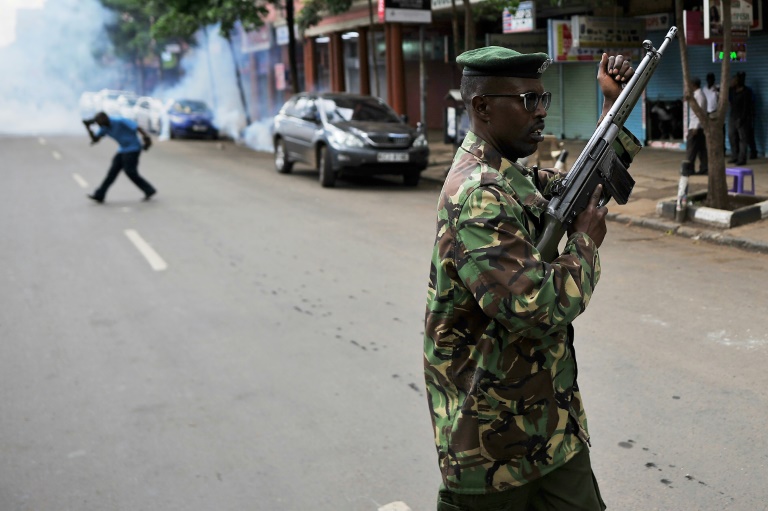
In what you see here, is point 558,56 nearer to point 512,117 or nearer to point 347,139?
point 347,139

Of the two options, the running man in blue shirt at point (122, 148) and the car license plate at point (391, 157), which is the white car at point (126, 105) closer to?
the running man in blue shirt at point (122, 148)

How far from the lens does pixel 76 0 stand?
5375cm

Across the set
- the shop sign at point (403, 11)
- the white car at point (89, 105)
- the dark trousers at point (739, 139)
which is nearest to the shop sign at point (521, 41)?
the shop sign at point (403, 11)

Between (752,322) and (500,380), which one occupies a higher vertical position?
(500,380)

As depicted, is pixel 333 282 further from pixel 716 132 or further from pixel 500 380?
pixel 500 380

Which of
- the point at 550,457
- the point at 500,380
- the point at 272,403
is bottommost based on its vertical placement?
the point at 272,403

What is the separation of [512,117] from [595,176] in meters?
0.29

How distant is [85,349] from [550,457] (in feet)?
16.2

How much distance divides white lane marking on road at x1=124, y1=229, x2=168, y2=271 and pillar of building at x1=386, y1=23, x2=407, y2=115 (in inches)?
562

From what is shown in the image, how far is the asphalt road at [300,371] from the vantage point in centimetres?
420

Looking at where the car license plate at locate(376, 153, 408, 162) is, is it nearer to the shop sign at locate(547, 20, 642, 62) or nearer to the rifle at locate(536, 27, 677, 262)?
the shop sign at locate(547, 20, 642, 62)

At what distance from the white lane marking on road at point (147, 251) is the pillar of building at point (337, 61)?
19212 mm

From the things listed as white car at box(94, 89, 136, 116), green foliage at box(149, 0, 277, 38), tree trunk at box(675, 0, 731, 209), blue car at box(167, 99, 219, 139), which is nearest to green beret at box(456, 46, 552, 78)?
tree trunk at box(675, 0, 731, 209)

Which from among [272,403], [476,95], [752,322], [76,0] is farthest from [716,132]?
[76,0]
